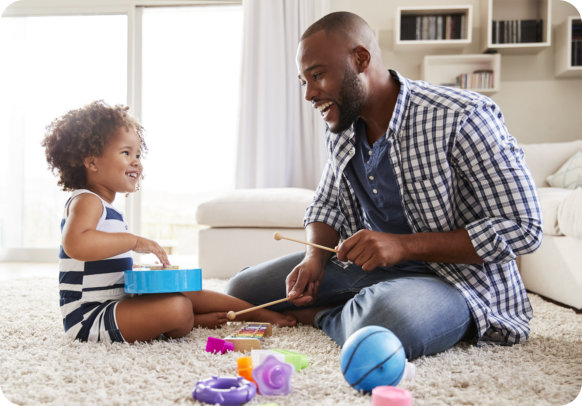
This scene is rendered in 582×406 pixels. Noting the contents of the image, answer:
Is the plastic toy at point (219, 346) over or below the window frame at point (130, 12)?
below

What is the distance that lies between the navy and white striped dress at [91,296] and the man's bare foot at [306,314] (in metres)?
0.50

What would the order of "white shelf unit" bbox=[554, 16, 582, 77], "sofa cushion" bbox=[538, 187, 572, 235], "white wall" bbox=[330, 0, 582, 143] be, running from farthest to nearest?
"white wall" bbox=[330, 0, 582, 143] < "white shelf unit" bbox=[554, 16, 582, 77] < "sofa cushion" bbox=[538, 187, 572, 235]

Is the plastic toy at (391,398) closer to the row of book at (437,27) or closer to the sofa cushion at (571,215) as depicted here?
the sofa cushion at (571,215)

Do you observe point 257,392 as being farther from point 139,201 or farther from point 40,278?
point 139,201

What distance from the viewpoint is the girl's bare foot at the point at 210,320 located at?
1.45 meters

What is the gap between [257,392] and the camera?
91cm

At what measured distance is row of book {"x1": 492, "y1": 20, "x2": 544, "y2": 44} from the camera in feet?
11.2

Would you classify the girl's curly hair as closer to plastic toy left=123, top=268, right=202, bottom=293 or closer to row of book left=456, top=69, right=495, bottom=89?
plastic toy left=123, top=268, right=202, bottom=293

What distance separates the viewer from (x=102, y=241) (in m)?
1.21

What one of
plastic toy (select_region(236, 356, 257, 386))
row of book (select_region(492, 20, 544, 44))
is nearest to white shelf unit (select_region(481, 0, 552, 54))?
row of book (select_region(492, 20, 544, 44))

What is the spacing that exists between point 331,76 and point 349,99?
72mm

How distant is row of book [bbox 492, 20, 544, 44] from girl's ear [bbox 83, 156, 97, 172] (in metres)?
2.91

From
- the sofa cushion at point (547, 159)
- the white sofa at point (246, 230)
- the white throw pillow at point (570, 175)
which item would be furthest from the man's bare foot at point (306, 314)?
the sofa cushion at point (547, 159)

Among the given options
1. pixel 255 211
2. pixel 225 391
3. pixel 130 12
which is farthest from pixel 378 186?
pixel 130 12
